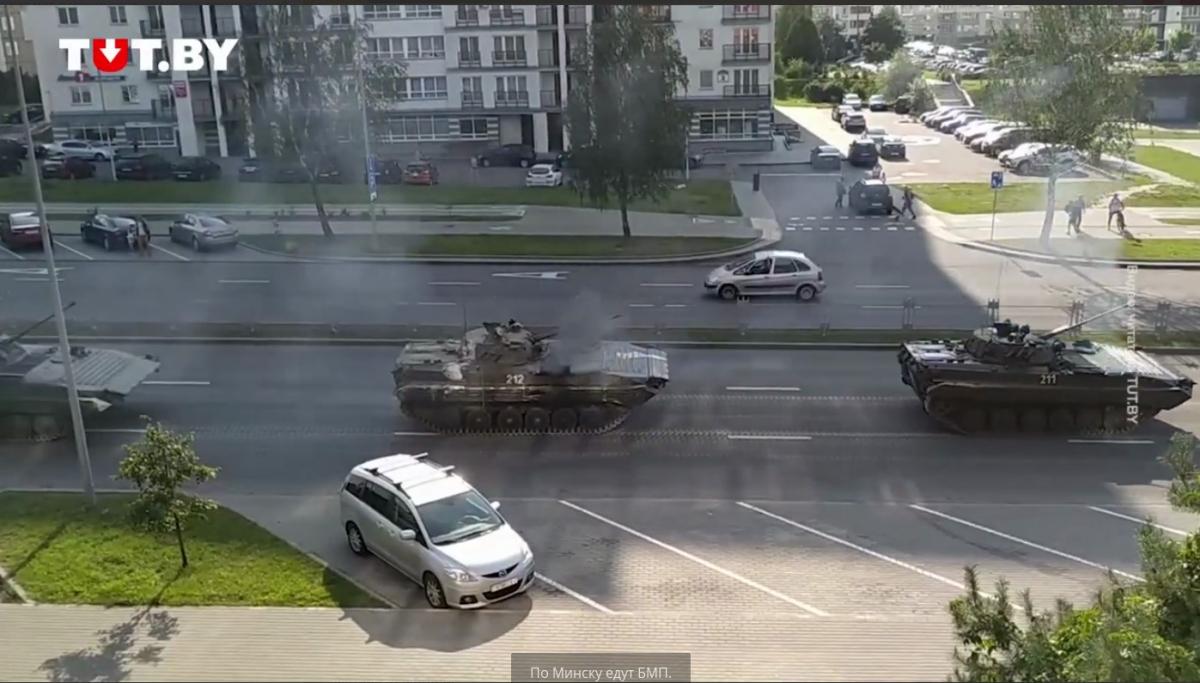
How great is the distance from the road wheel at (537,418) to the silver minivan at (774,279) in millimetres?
10042

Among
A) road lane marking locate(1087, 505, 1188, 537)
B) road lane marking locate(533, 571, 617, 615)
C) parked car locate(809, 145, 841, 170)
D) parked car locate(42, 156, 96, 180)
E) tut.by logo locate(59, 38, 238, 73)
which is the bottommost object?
road lane marking locate(1087, 505, 1188, 537)

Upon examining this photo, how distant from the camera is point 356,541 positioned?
1385 centimetres

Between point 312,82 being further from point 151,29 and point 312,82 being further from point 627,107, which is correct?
point 151,29

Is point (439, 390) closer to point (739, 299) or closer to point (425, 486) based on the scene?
point (425, 486)

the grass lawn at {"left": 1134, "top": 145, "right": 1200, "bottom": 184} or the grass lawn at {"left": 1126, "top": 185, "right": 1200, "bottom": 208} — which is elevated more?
the grass lawn at {"left": 1134, "top": 145, "right": 1200, "bottom": 184}

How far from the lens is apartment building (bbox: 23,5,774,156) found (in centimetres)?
4566

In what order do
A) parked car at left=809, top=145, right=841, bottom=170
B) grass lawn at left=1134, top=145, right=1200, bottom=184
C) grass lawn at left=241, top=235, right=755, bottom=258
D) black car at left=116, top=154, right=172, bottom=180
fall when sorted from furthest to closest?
parked car at left=809, top=145, right=841, bottom=170 → black car at left=116, top=154, right=172, bottom=180 → grass lawn at left=1134, top=145, right=1200, bottom=184 → grass lawn at left=241, top=235, right=755, bottom=258

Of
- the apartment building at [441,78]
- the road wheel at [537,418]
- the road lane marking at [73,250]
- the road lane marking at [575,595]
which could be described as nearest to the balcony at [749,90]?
the apartment building at [441,78]

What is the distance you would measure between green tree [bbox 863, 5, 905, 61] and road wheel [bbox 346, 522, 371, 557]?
3038 inches

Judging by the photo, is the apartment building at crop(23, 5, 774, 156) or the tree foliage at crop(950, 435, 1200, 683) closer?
the tree foliage at crop(950, 435, 1200, 683)

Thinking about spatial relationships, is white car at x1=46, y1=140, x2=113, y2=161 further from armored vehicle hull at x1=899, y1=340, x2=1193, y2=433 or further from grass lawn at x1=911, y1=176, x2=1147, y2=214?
armored vehicle hull at x1=899, y1=340, x2=1193, y2=433

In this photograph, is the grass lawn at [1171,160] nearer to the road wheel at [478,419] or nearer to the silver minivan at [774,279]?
the silver minivan at [774,279]

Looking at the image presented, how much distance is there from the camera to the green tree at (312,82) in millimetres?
31359

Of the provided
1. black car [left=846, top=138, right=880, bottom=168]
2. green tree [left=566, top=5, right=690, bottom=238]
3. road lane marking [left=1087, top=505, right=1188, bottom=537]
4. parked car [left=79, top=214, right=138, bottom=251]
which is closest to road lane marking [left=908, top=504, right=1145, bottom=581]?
road lane marking [left=1087, top=505, right=1188, bottom=537]
